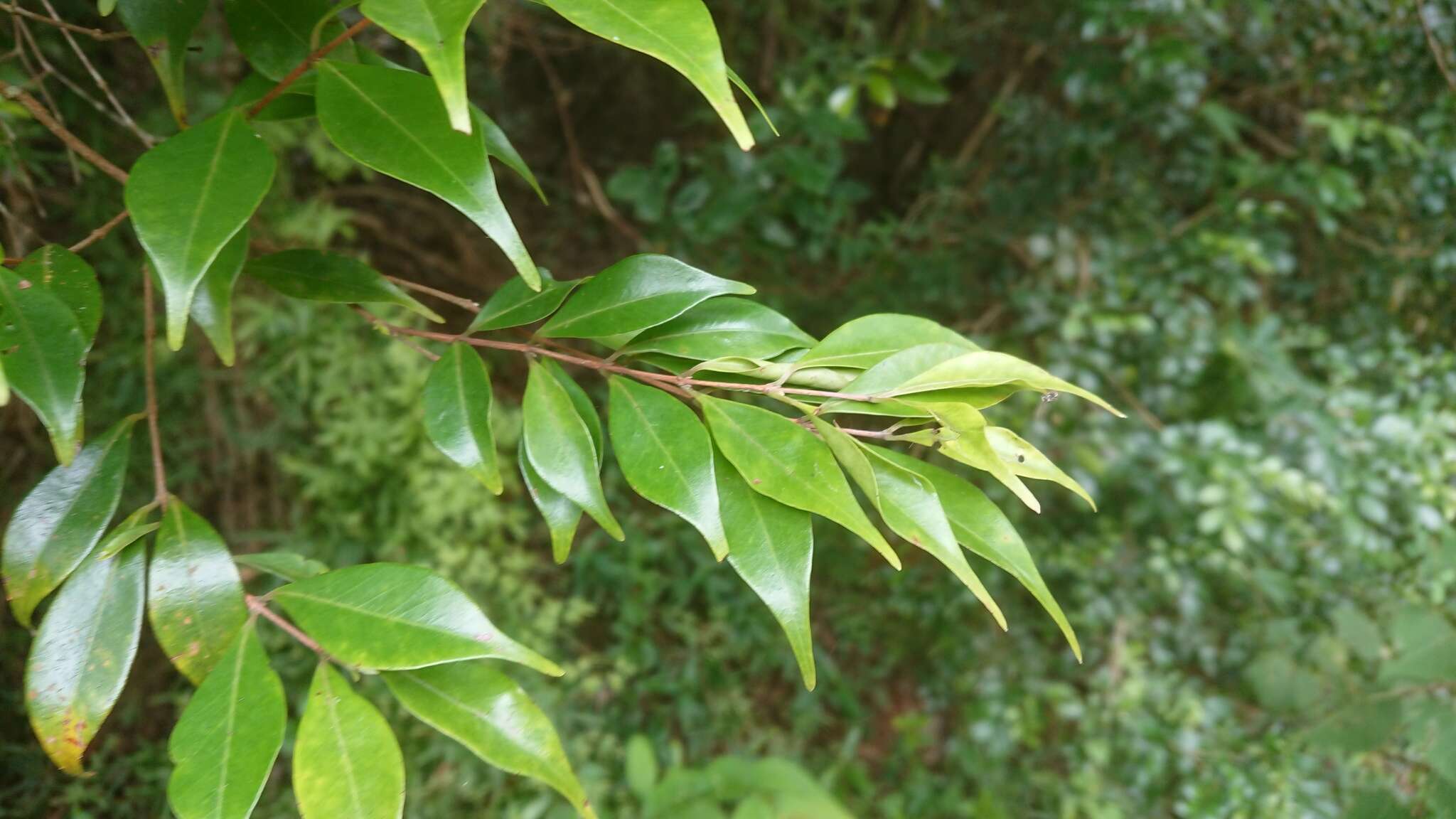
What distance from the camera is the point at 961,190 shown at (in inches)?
71.2

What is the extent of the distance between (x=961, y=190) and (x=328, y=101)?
5.29 feet

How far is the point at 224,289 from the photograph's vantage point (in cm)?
42

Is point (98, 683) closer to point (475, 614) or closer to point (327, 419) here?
point (475, 614)

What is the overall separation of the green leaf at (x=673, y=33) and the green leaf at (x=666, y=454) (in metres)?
0.15

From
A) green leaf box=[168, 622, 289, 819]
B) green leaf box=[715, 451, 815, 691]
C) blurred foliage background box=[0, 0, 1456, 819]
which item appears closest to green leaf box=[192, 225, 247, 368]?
green leaf box=[168, 622, 289, 819]

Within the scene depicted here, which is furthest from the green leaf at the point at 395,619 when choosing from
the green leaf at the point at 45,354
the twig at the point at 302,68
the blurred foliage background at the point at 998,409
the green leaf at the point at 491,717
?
the blurred foliage background at the point at 998,409

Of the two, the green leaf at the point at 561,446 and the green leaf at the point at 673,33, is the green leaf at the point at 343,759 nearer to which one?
the green leaf at the point at 561,446

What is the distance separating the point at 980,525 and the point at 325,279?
408mm

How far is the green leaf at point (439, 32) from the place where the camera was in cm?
31

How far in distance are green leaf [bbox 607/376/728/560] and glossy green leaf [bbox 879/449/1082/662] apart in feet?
0.31

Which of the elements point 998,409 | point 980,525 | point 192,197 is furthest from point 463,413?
point 998,409

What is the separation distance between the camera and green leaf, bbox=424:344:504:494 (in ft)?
1.51

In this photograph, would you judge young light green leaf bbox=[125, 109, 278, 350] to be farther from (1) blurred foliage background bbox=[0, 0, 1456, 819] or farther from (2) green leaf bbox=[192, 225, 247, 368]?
(1) blurred foliage background bbox=[0, 0, 1456, 819]

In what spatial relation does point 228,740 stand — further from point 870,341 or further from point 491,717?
point 870,341
